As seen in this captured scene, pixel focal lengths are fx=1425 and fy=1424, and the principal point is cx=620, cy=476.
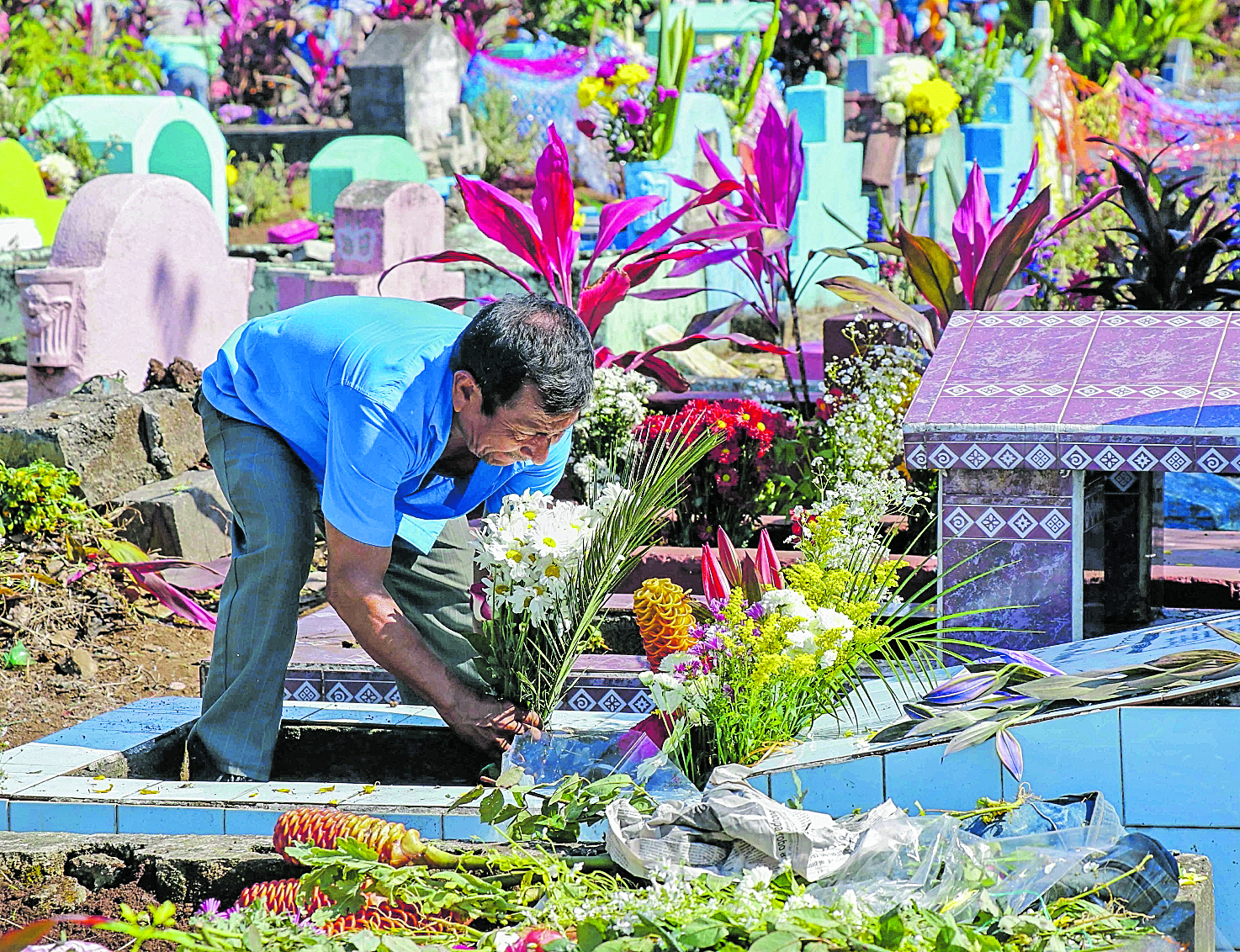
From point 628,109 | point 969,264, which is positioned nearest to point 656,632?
point 969,264

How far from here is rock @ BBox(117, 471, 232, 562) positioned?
5.22m

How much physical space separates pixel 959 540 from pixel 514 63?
14296mm

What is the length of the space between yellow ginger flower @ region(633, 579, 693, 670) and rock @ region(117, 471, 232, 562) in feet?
9.02

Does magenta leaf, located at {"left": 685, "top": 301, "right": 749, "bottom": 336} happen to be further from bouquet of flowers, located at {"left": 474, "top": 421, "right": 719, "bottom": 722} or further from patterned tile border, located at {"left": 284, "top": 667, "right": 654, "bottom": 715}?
bouquet of flowers, located at {"left": 474, "top": 421, "right": 719, "bottom": 722}

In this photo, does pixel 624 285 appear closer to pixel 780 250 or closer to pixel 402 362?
pixel 780 250

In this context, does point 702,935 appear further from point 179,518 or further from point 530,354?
point 179,518

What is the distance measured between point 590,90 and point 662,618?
6188 millimetres

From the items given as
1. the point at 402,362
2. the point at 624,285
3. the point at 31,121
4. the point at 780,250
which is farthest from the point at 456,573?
the point at 31,121

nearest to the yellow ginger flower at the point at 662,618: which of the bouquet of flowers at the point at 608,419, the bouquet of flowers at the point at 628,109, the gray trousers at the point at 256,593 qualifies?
the gray trousers at the point at 256,593

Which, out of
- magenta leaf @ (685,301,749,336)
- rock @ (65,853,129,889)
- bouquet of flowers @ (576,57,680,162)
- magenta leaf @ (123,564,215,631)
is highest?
bouquet of flowers @ (576,57,680,162)

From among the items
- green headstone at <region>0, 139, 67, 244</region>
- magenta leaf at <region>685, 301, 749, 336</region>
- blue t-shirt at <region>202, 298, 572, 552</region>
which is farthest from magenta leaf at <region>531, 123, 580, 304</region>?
green headstone at <region>0, 139, 67, 244</region>

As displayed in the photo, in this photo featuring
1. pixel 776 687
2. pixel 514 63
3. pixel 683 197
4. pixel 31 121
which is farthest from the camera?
pixel 514 63

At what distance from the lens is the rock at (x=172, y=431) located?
5.65 metres

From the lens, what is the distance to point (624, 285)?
4879 mm
